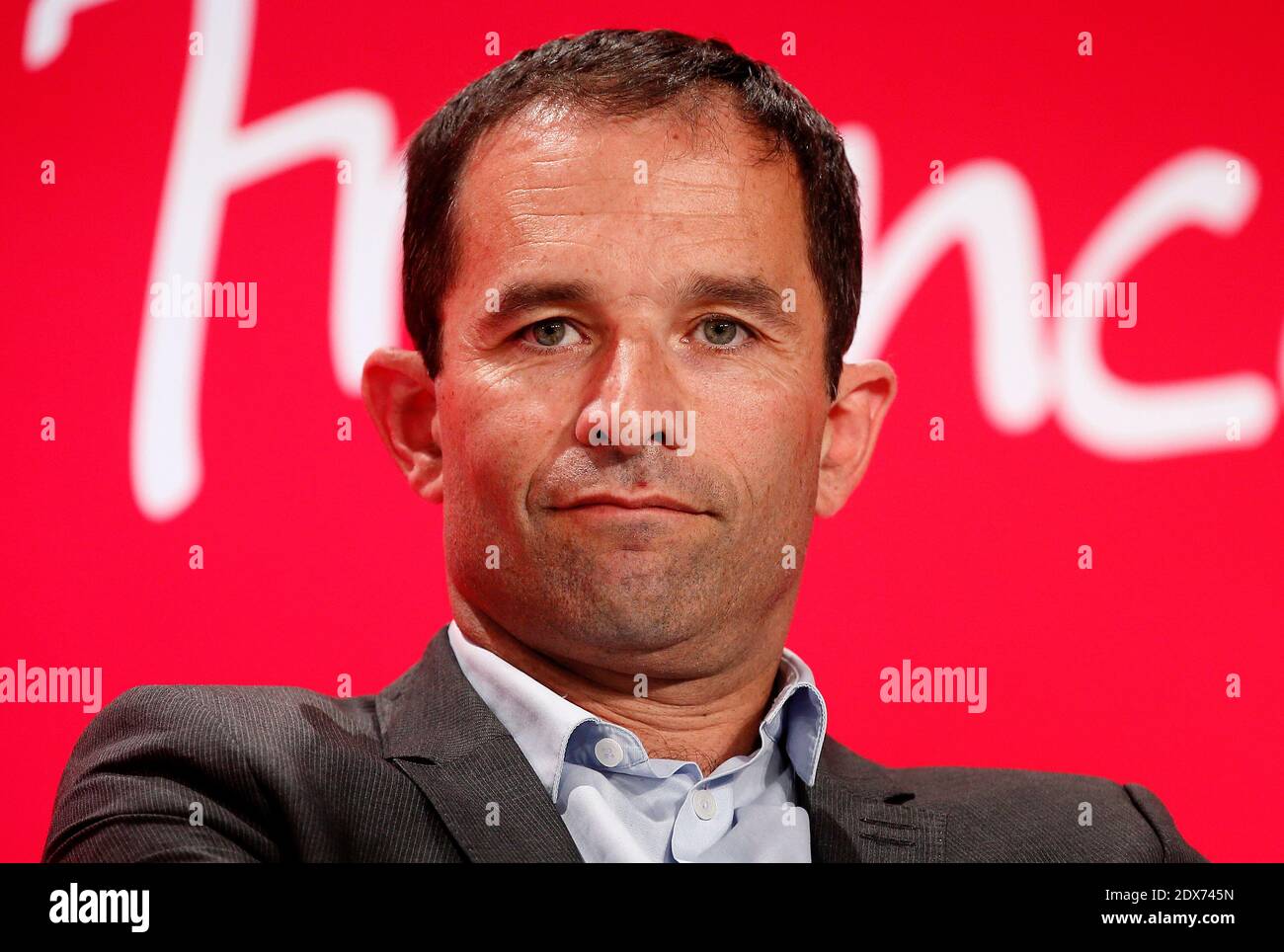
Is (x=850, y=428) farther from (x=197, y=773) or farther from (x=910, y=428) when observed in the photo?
(x=197, y=773)

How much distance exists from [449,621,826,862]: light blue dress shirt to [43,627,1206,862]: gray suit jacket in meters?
0.06

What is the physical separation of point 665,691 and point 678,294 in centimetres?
63

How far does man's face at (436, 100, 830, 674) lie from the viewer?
2105 mm

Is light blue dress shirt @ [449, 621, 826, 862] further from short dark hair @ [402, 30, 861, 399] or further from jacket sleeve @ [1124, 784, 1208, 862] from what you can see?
jacket sleeve @ [1124, 784, 1208, 862]

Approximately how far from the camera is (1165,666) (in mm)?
3424

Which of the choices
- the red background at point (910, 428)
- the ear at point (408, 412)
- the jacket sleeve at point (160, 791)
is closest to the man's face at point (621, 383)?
the ear at point (408, 412)

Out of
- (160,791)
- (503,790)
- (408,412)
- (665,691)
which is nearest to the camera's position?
(160,791)

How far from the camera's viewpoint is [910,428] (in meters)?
3.45

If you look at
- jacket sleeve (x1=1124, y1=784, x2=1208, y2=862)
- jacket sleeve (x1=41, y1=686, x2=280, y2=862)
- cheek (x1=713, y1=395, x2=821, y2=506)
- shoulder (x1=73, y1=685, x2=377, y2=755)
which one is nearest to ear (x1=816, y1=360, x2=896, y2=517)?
cheek (x1=713, y1=395, x2=821, y2=506)

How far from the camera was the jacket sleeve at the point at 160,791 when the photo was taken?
1.86m

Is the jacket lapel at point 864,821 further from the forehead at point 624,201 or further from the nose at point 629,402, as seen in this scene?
the forehead at point 624,201

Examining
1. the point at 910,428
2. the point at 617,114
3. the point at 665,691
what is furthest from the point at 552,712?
the point at 910,428

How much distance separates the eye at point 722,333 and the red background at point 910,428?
1258 mm
